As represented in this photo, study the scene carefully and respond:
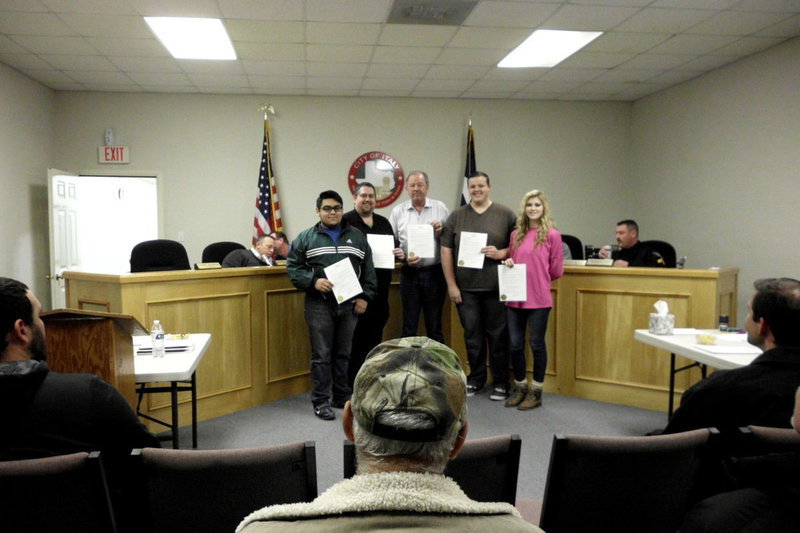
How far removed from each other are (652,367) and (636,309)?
1.45 ft

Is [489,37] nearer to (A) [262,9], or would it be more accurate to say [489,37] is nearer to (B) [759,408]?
(A) [262,9]

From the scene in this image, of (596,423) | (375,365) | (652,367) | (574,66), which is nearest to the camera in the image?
(375,365)

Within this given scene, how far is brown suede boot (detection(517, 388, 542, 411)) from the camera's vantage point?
13.4 feet

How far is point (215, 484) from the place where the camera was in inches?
53.6

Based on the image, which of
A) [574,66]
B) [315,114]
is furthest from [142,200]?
[574,66]

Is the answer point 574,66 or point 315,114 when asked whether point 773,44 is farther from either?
point 315,114

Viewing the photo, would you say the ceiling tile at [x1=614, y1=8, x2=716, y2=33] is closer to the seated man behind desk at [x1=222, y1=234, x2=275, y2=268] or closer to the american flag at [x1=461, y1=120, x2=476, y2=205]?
the american flag at [x1=461, y1=120, x2=476, y2=205]

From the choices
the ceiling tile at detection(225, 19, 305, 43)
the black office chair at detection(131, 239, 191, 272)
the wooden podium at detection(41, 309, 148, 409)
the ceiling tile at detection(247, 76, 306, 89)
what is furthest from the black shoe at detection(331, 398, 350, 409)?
the ceiling tile at detection(247, 76, 306, 89)

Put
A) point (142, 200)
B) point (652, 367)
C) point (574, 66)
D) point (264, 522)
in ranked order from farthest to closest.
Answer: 1. point (142, 200)
2. point (574, 66)
3. point (652, 367)
4. point (264, 522)

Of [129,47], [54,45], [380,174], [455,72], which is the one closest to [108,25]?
[129,47]

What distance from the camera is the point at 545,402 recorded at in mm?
4277

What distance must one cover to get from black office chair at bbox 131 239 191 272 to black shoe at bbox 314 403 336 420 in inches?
67.1

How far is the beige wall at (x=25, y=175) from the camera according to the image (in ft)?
17.5

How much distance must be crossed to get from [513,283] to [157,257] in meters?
2.88
